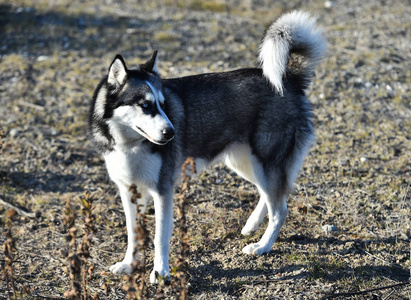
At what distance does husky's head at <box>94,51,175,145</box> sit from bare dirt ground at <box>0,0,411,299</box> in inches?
33.0

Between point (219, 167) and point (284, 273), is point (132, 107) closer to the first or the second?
point (284, 273)

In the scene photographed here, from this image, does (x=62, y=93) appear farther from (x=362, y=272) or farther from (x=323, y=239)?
(x=362, y=272)

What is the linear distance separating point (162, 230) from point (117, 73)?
1307 millimetres

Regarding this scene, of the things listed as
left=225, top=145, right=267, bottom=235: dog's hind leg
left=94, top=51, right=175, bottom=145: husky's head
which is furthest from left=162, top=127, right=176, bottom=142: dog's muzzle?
left=225, top=145, right=267, bottom=235: dog's hind leg

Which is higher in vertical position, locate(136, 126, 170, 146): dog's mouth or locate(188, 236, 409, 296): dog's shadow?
locate(136, 126, 170, 146): dog's mouth

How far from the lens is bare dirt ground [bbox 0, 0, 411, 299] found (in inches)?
149

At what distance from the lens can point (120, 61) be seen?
3428mm

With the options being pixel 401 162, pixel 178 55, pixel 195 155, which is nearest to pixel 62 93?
pixel 178 55

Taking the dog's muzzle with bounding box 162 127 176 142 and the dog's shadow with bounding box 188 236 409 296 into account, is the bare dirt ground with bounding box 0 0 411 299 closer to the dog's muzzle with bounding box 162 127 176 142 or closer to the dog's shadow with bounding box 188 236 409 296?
the dog's shadow with bounding box 188 236 409 296

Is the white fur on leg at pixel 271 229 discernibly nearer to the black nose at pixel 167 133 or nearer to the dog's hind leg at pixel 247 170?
the dog's hind leg at pixel 247 170

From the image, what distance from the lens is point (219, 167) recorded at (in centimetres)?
550

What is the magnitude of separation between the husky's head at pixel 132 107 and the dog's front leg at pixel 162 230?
1.81ft

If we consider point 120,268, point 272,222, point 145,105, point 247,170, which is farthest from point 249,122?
point 120,268

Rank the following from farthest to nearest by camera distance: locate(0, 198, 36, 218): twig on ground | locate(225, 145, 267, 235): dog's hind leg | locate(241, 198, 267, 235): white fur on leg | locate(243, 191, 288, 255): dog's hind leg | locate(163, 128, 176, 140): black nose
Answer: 1. locate(0, 198, 36, 218): twig on ground
2. locate(241, 198, 267, 235): white fur on leg
3. locate(225, 145, 267, 235): dog's hind leg
4. locate(243, 191, 288, 255): dog's hind leg
5. locate(163, 128, 176, 140): black nose
